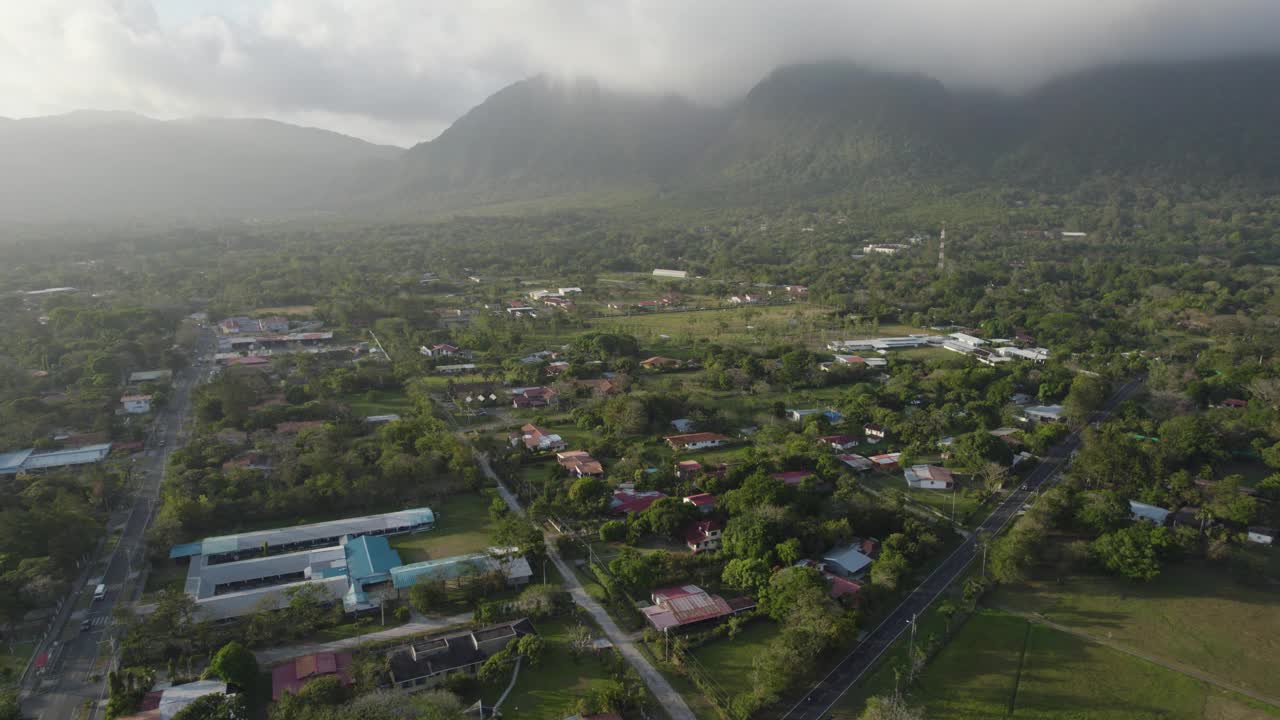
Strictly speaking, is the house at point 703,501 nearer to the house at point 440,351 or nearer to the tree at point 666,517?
the tree at point 666,517

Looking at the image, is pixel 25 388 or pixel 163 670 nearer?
pixel 163 670

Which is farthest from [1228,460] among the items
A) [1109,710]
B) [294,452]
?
[294,452]

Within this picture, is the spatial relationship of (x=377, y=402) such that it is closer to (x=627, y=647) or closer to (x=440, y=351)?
(x=440, y=351)

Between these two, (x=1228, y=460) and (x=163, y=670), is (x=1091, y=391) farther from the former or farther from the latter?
(x=163, y=670)

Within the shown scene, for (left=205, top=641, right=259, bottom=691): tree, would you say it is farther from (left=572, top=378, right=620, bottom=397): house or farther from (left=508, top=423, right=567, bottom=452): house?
(left=572, top=378, right=620, bottom=397): house

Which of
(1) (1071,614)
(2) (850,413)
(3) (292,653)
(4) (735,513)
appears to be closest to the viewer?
(3) (292,653)

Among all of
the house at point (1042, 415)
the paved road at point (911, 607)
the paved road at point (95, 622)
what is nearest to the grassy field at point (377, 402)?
the paved road at point (95, 622)
